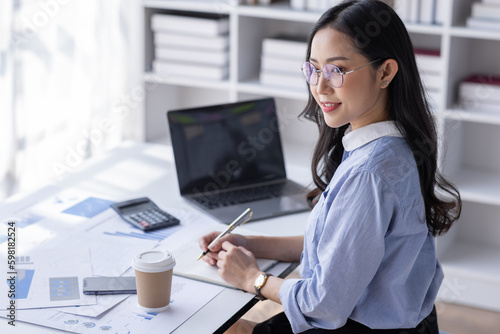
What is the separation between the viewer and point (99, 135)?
11.0 ft

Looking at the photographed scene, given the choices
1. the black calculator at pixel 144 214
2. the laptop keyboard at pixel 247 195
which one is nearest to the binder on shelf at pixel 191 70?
the laptop keyboard at pixel 247 195

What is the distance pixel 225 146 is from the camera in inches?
90.0

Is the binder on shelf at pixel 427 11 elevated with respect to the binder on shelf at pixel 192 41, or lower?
elevated

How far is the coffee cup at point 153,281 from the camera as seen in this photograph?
1509 mm

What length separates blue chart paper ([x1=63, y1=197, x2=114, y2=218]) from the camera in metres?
2.01

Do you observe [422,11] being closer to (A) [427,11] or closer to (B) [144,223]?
(A) [427,11]

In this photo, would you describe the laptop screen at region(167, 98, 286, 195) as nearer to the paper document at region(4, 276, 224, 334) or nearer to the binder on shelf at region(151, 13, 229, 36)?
the paper document at region(4, 276, 224, 334)

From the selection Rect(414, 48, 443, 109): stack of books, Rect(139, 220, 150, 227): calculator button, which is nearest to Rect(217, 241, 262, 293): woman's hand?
Rect(139, 220, 150, 227): calculator button

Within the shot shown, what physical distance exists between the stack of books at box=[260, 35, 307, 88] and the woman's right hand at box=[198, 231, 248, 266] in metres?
1.41

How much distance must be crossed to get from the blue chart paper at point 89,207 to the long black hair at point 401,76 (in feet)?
2.51

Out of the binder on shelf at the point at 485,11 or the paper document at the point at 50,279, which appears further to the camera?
the binder on shelf at the point at 485,11

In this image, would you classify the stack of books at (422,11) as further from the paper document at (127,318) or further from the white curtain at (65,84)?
the paper document at (127,318)

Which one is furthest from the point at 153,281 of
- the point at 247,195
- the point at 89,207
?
the point at 247,195

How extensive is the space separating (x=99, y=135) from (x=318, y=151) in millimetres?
1745
